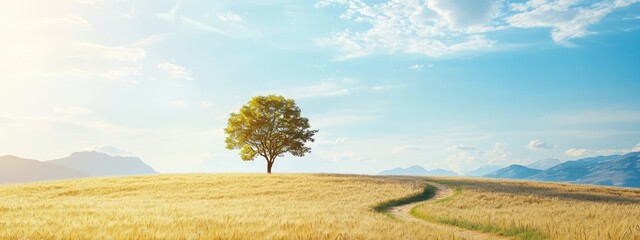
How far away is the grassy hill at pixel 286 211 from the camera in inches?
503

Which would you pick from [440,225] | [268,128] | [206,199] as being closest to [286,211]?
[440,225]

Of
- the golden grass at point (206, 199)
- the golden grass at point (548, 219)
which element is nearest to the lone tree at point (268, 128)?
the golden grass at point (206, 199)

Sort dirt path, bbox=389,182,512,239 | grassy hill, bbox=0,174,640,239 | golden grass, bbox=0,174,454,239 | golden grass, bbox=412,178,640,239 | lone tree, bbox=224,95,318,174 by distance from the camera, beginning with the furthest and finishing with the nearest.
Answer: lone tree, bbox=224,95,318,174 < golden grass, bbox=0,174,454,239 < dirt path, bbox=389,182,512,239 < golden grass, bbox=412,178,640,239 < grassy hill, bbox=0,174,640,239

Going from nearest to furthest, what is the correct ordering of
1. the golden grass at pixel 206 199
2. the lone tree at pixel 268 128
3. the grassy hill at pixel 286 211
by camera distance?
the grassy hill at pixel 286 211 < the golden grass at pixel 206 199 < the lone tree at pixel 268 128

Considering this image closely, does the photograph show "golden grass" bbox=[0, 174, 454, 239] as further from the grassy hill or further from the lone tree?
the lone tree

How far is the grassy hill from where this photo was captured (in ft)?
41.9

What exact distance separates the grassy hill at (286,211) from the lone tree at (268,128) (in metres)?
14.0

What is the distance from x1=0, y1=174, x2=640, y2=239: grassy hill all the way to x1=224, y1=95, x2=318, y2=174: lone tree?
45.8ft

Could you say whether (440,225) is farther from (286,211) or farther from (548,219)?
(286,211)

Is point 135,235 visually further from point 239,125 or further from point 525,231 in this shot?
point 239,125

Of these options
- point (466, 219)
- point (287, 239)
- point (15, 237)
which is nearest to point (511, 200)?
point (466, 219)

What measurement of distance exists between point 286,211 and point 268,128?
4612 centimetres

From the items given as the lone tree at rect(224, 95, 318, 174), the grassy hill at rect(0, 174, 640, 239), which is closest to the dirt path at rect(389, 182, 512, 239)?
the grassy hill at rect(0, 174, 640, 239)

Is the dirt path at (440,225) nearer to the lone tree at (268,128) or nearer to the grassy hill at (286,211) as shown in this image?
the grassy hill at (286,211)
